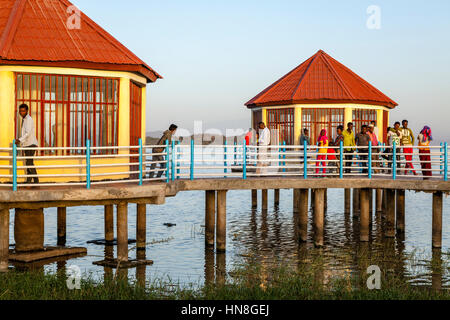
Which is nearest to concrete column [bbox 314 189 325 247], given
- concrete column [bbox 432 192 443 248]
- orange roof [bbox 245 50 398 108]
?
concrete column [bbox 432 192 443 248]

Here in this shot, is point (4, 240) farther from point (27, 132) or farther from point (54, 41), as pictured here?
point (54, 41)

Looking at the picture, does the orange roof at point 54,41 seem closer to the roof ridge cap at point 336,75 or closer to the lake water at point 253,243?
the lake water at point 253,243

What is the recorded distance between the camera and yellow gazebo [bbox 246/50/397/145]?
92.8ft

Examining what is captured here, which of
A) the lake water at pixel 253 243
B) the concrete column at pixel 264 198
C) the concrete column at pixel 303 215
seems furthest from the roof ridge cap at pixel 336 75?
the concrete column at pixel 303 215

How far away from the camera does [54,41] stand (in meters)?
18.1

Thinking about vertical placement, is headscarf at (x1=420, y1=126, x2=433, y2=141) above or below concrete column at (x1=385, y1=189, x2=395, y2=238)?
above

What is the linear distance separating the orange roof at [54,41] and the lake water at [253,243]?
549cm

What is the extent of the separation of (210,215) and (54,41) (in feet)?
24.0

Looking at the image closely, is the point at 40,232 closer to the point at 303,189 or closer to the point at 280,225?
the point at 303,189

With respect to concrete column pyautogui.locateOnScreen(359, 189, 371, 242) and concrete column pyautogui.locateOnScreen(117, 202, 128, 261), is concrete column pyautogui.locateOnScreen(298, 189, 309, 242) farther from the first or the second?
concrete column pyautogui.locateOnScreen(117, 202, 128, 261)

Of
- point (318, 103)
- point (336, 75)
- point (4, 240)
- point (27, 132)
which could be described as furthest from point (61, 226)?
point (336, 75)

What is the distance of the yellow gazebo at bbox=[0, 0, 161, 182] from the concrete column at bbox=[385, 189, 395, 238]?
9969 millimetres

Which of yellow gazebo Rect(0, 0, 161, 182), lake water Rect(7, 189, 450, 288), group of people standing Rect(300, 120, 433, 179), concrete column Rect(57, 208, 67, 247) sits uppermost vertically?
yellow gazebo Rect(0, 0, 161, 182)

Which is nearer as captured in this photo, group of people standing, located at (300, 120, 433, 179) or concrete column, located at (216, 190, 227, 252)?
concrete column, located at (216, 190, 227, 252)
